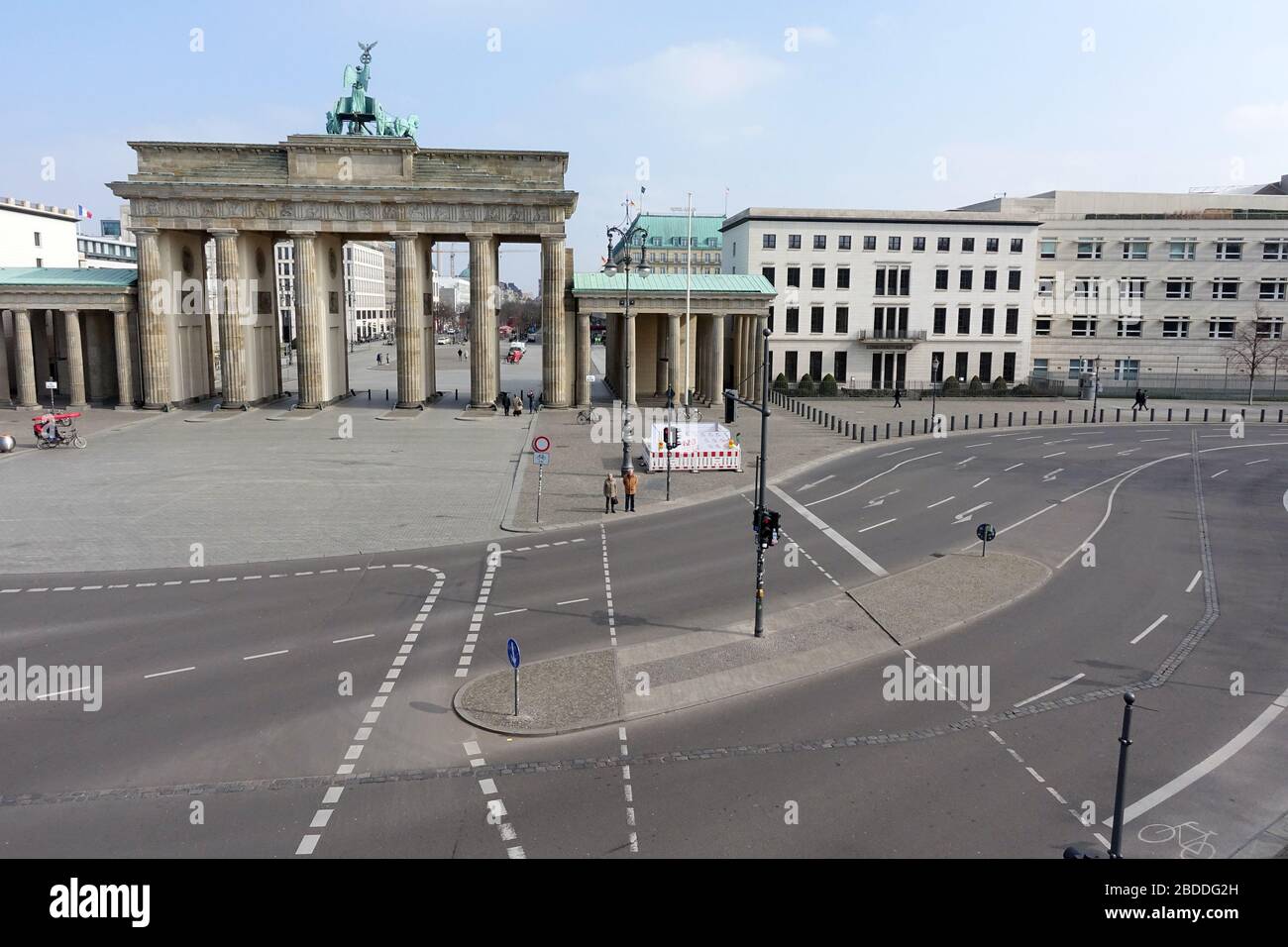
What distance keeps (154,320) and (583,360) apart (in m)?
28.2

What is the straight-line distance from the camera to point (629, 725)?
16.0 m

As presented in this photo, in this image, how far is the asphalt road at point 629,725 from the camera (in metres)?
12.6

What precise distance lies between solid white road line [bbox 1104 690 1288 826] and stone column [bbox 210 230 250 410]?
61663 millimetres

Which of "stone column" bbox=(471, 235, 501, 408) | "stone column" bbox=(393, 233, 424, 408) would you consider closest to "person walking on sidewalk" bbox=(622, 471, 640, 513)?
"stone column" bbox=(471, 235, 501, 408)

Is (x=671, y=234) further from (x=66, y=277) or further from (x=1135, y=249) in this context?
(x=66, y=277)

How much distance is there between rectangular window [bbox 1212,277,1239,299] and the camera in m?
83.8

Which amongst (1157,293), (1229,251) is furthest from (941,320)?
(1229,251)

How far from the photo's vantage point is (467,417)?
61.8 metres

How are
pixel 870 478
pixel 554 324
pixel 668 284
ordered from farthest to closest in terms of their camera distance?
pixel 668 284
pixel 554 324
pixel 870 478

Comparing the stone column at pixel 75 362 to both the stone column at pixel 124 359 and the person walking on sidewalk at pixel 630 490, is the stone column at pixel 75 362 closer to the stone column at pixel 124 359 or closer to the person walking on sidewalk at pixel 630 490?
the stone column at pixel 124 359

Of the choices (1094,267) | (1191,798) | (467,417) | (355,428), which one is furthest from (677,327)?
(1191,798)

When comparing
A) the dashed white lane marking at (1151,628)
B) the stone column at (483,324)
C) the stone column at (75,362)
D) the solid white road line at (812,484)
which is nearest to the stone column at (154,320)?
the stone column at (75,362)

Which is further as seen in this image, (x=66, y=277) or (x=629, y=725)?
(x=66, y=277)

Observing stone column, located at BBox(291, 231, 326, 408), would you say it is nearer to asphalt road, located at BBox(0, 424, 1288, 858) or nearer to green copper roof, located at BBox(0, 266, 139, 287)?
green copper roof, located at BBox(0, 266, 139, 287)
